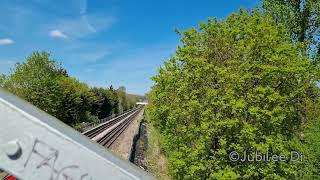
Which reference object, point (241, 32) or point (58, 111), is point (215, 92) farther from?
point (58, 111)

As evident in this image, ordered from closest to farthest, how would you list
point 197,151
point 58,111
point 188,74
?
point 197,151 → point 188,74 → point 58,111

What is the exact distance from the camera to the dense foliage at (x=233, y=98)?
2138 centimetres

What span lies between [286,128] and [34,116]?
23174 mm

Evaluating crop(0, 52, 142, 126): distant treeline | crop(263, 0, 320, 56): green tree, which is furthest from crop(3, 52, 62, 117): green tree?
crop(263, 0, 320, 56): green tree

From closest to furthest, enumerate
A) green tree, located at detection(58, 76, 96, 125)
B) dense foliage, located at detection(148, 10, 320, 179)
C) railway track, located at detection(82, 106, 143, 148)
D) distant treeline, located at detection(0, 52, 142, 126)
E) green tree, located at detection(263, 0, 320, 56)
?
1. dense foliage, located at detection(148, 10, 320, 179)
2. green tree, located at detection(263, 0, 320, 56)
3. railway track, located at detection(82, 106, 143, 148)
4. distant treeline, located at detection(0, 52, 142, 126)
5. green tree, located at detection(58, 76, 96, 125)

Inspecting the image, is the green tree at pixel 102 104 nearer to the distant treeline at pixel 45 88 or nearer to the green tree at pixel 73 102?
the green tree at pixel 73 102

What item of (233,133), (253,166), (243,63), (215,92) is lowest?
(253,166)

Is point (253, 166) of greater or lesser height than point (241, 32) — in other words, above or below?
below

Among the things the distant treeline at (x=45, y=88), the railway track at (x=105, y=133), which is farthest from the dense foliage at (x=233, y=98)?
the distant treeline at (x=45, y=88)

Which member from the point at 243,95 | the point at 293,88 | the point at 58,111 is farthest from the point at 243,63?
the point at 58,111

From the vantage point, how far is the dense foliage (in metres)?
21.4

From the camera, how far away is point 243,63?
2208 cm

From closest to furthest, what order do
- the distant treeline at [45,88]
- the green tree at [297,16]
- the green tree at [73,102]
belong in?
the green tree at [297,16]
the distant treeline at [45,88]
the green tree at [73,102]

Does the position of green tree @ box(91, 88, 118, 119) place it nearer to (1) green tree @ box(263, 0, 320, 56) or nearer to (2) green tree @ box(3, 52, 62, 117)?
(2) green tree @ box(3, 52, 62, 117)
